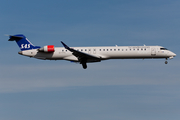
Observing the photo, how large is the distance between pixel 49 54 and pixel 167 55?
1700 centimetres

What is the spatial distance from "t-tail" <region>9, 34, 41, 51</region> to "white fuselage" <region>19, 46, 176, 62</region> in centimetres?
190

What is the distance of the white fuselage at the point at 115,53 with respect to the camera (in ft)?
131

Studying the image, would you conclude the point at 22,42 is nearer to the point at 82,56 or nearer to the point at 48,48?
the point at 48,48

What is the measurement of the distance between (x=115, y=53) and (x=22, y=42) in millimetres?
14172

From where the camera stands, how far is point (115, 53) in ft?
130

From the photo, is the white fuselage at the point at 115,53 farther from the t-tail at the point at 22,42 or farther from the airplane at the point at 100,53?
the t-tail at the point at 22,42

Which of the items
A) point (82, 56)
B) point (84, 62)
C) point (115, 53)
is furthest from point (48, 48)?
point (115, 53)

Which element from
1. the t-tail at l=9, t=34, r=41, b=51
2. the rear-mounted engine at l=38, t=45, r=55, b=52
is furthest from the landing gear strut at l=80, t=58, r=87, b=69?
the t-tail at l=9, t=34, r=41, b=51

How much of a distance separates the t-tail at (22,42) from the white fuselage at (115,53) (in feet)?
6.24

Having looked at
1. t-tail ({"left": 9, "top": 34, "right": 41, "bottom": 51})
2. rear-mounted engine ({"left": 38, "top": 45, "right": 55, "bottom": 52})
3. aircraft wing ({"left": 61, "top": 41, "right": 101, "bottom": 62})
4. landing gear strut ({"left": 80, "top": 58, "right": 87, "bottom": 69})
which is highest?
t-tail ({"left": 9, "top": 34, "right": 41, "bottom": 51})

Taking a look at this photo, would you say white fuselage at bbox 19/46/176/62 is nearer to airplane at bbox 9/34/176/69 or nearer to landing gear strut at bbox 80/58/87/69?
airplane at bbox 9/34/176/69

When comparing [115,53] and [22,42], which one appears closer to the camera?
[115,53]

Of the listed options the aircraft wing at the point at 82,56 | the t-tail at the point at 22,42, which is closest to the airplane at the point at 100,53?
the aircraft wing at the point at 82,56

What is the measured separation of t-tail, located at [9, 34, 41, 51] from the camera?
4234 cm
